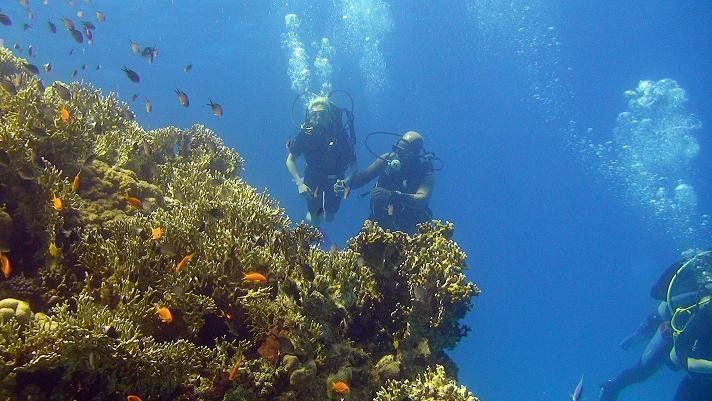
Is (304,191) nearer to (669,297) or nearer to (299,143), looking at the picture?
(299,143)

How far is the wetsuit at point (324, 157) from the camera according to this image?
12.2 m

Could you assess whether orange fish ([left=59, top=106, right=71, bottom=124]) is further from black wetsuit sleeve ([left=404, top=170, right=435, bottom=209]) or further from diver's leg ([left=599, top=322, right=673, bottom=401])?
diver's leg ([left=599, top=322, right=673, bottom=401])

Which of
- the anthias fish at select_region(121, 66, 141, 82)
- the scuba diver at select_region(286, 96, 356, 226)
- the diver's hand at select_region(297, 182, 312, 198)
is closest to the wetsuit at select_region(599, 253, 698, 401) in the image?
the scuba diver at select_region(286, 96, 356, 226)

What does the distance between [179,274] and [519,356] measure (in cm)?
6721

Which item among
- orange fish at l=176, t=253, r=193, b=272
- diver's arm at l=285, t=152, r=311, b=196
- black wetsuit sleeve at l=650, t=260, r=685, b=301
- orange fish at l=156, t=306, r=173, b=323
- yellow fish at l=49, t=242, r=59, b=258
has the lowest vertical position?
orange fish at l=156, t=306, r=173, b=323

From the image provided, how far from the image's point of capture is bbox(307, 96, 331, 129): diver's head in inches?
480

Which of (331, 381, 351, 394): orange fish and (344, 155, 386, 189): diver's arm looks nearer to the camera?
(331, 381, 351, 394): orange fish

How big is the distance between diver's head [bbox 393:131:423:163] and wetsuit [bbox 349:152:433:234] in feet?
0.44

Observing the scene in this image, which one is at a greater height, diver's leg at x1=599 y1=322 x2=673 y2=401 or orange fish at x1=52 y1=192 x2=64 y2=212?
diver's leg at x1=599 y1=322 x2=673 y2=401

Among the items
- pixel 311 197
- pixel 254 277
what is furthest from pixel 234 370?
pixel 311 197

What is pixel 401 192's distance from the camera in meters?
10.9

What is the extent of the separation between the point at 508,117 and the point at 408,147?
96.9 m

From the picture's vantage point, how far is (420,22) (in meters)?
57.6

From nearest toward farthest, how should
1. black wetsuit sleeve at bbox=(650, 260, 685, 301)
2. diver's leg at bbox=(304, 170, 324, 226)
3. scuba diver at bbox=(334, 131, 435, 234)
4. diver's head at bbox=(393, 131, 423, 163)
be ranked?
black wetsuit sleeve at bbox=(650, 260, 685, 301), scuba diver at bbox=(334, 131, 435, 234), diver's head at bbox=(393, 131, 423, 163), diver's leg at bbox=(304, 170, 324, 226)
